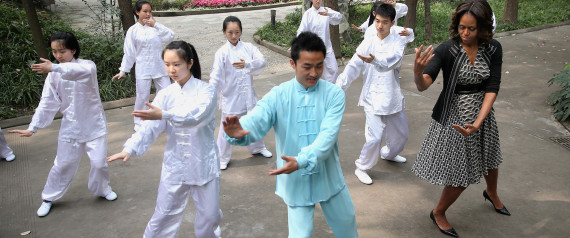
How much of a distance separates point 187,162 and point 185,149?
97 millimetres

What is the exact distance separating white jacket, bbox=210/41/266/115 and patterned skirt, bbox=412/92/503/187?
7.17 ft

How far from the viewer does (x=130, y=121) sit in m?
6.97

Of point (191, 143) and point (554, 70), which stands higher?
point (191, 143)

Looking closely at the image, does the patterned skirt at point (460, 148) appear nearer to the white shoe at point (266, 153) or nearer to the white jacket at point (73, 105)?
the white shoe at point (266, 153)

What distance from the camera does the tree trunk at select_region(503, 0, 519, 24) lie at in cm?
1234

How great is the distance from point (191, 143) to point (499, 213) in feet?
9.11

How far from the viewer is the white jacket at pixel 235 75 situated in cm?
517

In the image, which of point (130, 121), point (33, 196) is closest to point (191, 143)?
point (33, 196)

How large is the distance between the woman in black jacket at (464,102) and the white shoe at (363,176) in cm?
104

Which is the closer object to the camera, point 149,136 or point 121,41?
point 149,136

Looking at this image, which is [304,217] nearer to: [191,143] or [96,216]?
[191,143]

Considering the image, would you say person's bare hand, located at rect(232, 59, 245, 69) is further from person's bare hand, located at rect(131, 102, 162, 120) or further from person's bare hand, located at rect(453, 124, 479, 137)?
person's bare hand, located at rect(453, 124, 479, 137)

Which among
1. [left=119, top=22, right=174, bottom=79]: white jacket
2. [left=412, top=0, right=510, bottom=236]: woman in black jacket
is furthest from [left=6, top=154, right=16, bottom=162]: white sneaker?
[left=412, top=0, right=510, bottom=236]: woman in black jacket

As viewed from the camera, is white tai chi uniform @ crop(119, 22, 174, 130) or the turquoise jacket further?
white tai chi uniform @ crop(119, 22, 174, 130)
